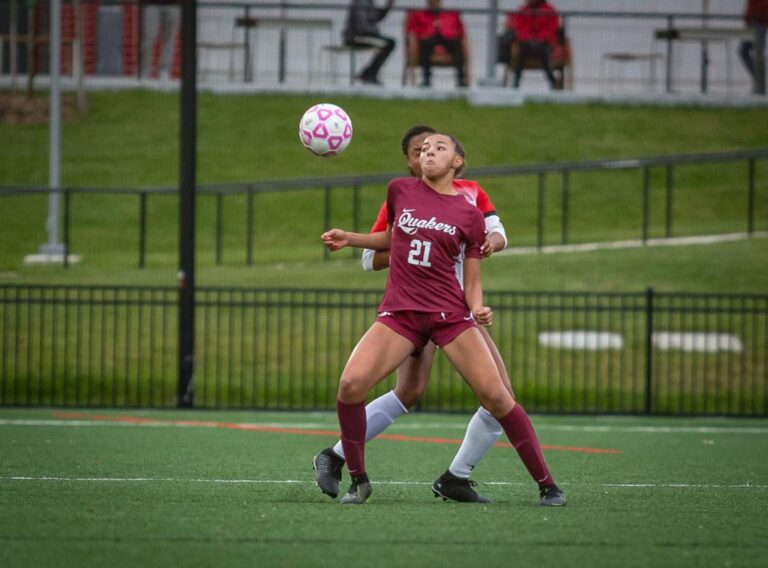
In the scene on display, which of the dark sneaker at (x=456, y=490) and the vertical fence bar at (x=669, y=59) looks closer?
the dark sneaker at (x=456, y=490)

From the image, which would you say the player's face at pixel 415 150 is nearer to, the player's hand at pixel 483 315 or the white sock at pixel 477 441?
the player's hand at pixel 483 315

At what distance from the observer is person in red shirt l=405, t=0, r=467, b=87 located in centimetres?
2800

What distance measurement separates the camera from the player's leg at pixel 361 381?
744 cm

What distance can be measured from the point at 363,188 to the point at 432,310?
65.9ft

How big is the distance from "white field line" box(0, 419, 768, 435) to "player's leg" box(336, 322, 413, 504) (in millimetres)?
5936

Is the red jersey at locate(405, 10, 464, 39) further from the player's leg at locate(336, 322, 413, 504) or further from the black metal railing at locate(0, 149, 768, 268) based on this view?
the player's leg at locate(336, 322, 413, 504)

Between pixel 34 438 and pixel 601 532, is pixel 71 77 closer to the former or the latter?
pixel 34 438

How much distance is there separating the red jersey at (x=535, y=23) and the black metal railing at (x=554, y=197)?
2829 mm

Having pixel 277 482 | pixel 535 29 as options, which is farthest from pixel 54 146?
pixel 277 482

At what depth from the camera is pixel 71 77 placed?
30219 mm

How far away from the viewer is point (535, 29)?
28359 millimetres

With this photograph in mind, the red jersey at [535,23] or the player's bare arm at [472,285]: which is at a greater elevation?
the red jersey at [535,23]

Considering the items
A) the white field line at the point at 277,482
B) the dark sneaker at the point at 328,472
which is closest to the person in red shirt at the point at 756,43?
the white field line at the point at 277,482

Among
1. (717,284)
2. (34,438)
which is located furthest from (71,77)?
(34,438)
